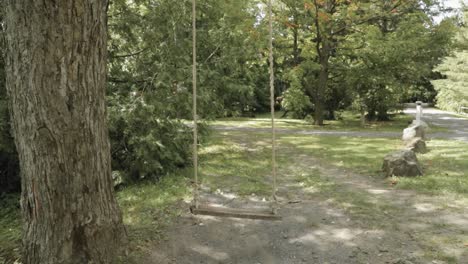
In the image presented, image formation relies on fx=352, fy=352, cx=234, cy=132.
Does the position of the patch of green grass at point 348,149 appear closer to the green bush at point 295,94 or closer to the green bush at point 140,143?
the green bush at point 140,143

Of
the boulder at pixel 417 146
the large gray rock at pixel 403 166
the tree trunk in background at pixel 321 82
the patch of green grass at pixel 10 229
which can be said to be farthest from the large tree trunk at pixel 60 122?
the tree trunk in background at pixel 321 82

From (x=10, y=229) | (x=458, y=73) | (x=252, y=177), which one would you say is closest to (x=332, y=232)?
(x=252, y=177)

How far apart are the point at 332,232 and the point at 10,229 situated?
12.7 feet

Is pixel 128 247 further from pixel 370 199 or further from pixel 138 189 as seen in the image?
pixel 370 199

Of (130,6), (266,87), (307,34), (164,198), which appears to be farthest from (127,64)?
(266,87)

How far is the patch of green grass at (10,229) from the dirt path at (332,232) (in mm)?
1247

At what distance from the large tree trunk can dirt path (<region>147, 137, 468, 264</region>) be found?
0.84 m

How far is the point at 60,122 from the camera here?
2.66 metres

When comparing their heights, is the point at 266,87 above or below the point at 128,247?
above

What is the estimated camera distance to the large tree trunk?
256cm

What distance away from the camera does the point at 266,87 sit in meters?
23.0

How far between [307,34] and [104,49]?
12.7 metres

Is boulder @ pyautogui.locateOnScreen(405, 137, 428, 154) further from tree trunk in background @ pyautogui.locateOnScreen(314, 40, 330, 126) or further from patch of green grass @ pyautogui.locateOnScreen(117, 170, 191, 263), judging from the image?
tree trunk in background @ pyautogui.locateOnScreen(314, 40, 330, 126)

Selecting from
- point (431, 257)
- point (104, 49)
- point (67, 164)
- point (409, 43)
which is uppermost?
point (409, 43)
